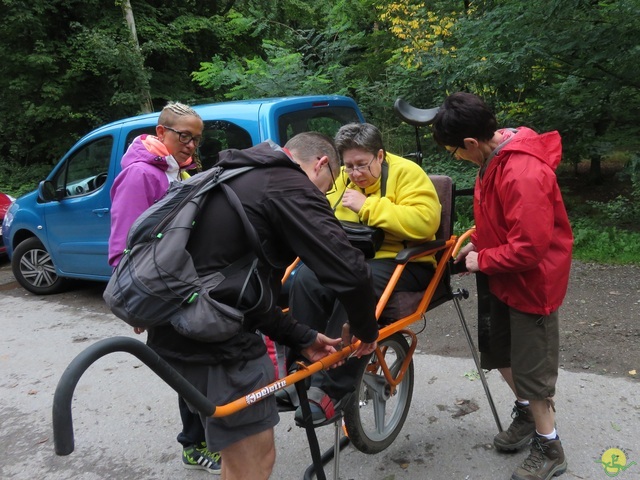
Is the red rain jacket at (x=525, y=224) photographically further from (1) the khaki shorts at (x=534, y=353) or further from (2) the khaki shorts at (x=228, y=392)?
(2) the khaki shorts at (x=228, y=392)

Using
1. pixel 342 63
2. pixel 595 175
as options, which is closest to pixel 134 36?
pixel 342 63

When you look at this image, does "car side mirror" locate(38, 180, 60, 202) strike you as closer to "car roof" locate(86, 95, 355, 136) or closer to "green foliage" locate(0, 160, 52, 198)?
"car roof" locate(86, 95, 355, 136)

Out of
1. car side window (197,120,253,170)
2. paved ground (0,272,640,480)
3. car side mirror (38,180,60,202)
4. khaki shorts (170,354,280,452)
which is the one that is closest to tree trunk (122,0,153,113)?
car side mirror (38,180,60,202)

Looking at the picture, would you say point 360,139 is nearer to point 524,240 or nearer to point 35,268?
point 524,240

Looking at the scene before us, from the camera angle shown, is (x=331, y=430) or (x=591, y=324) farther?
(x=591, y=324)

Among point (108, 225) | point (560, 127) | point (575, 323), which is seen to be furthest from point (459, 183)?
point (108, 225)

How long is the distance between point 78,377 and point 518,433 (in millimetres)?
2342

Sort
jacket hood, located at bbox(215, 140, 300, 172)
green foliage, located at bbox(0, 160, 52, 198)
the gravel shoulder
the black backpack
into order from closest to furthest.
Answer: the black backpack < jacket hood, located at bbox(215, 140, 300, 172) < the gravel shoulder < green foliage, located at bbox(0, 160, 52, 198)

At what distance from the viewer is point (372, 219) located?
2.68 meters

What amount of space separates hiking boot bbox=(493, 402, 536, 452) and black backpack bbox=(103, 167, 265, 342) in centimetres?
184

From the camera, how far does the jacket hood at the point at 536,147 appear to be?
235cm

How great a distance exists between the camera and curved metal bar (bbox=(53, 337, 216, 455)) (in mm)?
1340

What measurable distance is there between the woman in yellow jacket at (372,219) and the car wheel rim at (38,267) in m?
4.92

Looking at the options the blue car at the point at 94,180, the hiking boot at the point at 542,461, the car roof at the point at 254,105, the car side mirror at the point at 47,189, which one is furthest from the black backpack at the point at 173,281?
the car side mirror at the point at 47,189
